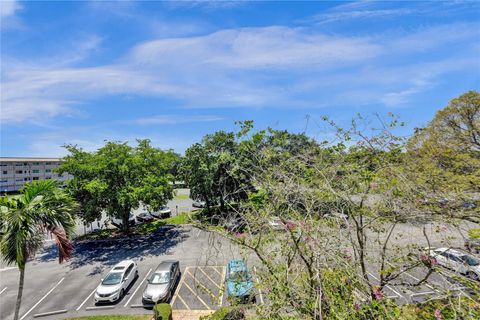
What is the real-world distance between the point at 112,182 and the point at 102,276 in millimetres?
6240

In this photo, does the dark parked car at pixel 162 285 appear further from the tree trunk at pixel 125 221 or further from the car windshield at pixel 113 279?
the tree trunk at pixel 125 221

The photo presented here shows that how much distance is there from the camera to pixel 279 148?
25.8 ft

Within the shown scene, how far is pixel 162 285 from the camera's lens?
1112 centimetres

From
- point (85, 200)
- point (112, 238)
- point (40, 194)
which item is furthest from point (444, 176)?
point (112, 238)

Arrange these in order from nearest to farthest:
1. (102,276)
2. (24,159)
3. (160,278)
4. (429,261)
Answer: (429,261) < (160,278) < (102,276) < (24,159)

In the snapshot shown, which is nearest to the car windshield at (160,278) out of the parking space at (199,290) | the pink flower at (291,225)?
the parking space at (199,290)

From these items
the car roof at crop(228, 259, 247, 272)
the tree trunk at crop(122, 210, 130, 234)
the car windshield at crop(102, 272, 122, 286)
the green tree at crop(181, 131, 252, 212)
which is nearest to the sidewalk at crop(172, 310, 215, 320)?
the car windshield at crop(102, 272, 122, 286)

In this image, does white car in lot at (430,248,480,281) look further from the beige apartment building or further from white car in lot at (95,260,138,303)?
the beige apartment building

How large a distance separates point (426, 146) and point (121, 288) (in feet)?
56.5

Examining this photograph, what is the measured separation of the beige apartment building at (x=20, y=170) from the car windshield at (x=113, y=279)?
42.6 meters

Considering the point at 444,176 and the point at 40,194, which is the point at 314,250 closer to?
the point at 444,176

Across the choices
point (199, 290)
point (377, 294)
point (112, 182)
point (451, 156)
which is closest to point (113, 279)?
point (199, 290)

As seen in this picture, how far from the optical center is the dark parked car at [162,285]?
10.6m

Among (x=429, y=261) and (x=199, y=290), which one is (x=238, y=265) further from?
(x=199, y=290)
